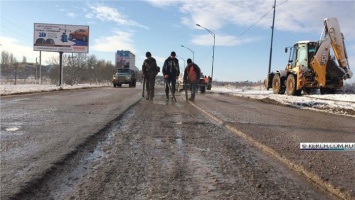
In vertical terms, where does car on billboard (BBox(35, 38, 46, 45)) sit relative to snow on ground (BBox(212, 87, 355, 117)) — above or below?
above

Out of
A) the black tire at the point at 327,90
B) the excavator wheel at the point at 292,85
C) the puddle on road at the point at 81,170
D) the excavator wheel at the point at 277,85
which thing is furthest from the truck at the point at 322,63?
the puddle on road at the point at 81,170

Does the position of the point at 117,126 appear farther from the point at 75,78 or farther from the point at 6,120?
the point at 75,78

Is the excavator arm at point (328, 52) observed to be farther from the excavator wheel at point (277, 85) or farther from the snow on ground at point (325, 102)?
the excavator wheel at point (277, 85)

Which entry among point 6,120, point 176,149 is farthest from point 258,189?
point 6,120

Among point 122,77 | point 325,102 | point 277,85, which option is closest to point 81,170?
point 325,102

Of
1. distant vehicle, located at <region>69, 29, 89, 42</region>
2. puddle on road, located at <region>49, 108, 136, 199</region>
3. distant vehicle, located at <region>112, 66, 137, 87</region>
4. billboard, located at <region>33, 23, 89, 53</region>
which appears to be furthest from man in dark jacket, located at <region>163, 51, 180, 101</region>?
distant vehicle, located at <region>69, 29, 89, 42</region>

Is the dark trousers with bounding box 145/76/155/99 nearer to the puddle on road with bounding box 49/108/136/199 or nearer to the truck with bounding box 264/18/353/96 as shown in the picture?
the puddle on road with bounding box 49/108/136/199

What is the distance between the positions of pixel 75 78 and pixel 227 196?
2552 inches

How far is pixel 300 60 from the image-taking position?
21.0 m

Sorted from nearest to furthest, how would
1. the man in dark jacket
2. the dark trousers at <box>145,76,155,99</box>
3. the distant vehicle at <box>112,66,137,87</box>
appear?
the dark trousers at <box>145,76,155,99</box> → the man in dark jacket → the distant vehicle at <box>112,66,137,87</box>

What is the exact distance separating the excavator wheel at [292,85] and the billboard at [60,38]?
2677cm

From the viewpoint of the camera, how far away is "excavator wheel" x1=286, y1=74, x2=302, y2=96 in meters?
20.9

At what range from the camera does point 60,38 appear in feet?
131

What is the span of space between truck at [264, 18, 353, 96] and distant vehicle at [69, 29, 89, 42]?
27.3 m
